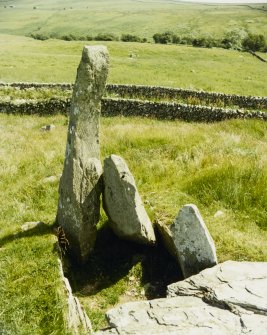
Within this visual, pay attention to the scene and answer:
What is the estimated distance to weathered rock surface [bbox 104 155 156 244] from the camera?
7977 millimetres

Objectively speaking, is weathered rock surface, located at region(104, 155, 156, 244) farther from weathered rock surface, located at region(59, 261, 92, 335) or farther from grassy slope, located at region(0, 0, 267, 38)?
grassy slope, located at region(0, 0, 267, 38)

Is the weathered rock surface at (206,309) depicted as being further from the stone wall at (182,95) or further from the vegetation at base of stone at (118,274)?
the stone wall at (182,95)

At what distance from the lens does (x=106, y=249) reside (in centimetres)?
873

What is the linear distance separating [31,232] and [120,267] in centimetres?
195

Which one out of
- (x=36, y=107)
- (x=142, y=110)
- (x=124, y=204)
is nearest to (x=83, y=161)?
(x=124, y=204)

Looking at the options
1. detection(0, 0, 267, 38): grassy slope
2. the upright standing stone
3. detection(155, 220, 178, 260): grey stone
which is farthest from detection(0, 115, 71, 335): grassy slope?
detection(0, 0, 267, 38): grassy slope

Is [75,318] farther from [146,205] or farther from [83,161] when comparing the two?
[146,205]

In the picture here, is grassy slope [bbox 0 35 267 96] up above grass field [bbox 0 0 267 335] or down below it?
below

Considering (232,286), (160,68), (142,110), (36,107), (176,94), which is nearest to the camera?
(232,286)

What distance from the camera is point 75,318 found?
624cm

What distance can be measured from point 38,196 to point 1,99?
1821 centimetres

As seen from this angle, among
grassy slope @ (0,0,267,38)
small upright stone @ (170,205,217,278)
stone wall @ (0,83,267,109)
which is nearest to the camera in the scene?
small upright stone @ (170,205,217,278)

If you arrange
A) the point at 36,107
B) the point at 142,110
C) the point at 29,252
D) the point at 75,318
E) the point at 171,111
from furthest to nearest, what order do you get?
the point at 36,107
the point at 142,110
the point at 171,111
the point at 29,252
the point at 75,318

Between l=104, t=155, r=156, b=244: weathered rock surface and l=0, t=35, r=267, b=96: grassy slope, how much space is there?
2908 centimetres
